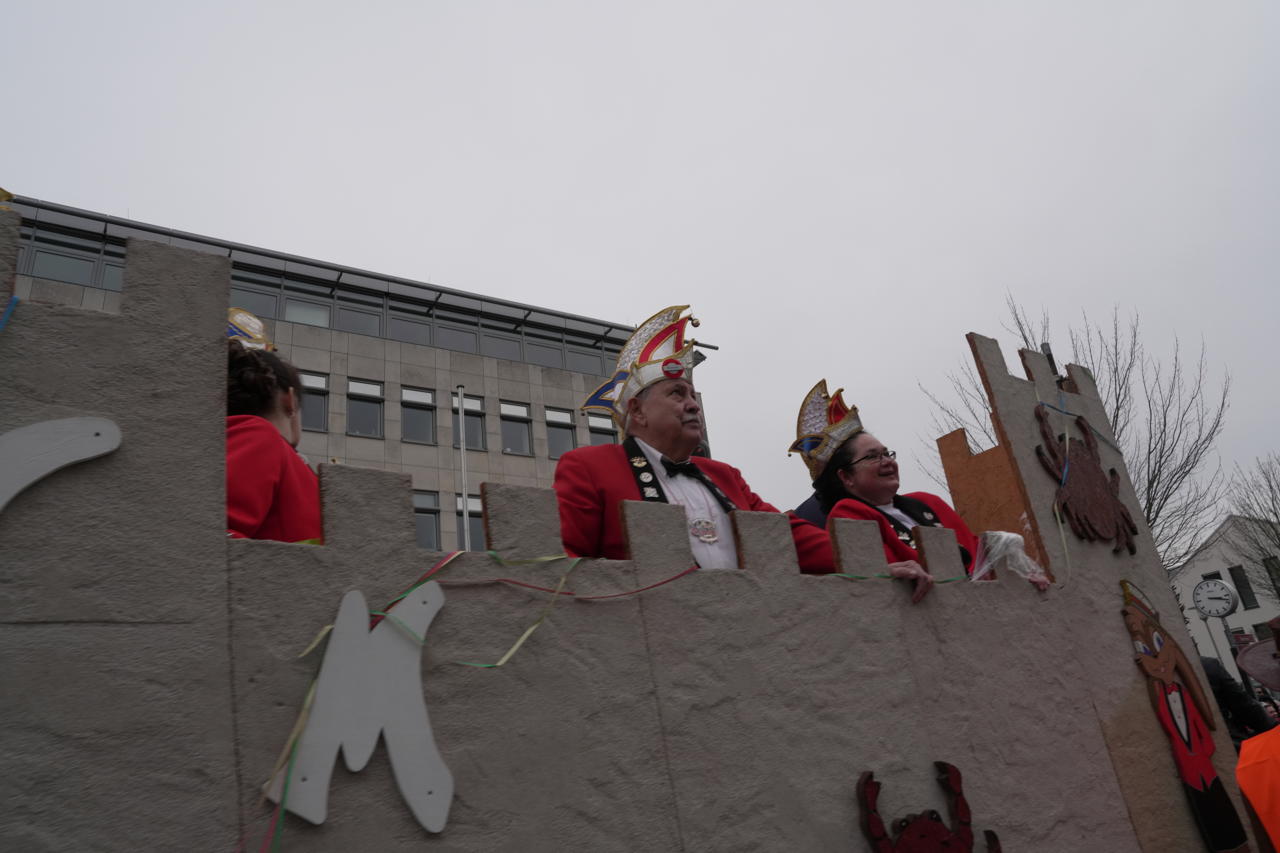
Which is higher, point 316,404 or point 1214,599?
point 316,404

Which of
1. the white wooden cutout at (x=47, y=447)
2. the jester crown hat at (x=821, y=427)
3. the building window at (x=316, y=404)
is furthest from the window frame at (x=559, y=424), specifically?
the white wooden cutout at (x=47, y=447)

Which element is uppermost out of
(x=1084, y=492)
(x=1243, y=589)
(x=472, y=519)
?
(x=472, y=519)

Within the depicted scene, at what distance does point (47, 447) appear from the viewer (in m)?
1.91

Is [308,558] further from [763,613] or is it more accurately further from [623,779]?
[763,613]

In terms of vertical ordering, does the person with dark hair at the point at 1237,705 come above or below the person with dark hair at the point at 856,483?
below

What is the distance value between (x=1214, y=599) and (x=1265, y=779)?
12460 mm

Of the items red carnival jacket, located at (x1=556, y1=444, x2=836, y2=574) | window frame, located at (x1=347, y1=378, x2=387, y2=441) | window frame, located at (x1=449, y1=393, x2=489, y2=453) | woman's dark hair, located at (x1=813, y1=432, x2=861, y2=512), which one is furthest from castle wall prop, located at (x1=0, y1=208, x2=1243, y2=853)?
window frame, located at (x1=449, y1=393, x2=489, y2=453)

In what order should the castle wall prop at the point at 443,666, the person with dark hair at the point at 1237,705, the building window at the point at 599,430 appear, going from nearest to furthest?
the castle wall prop at the point at 443,666 < the person with dark hair at the point at 1237,705 < the building window at the point at 599,430

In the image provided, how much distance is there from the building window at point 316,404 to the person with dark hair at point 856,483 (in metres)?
20.0

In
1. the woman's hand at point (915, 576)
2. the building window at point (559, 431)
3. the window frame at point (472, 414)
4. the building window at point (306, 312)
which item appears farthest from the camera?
the building window at point (559, 431)

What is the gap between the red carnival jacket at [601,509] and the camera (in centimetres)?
329

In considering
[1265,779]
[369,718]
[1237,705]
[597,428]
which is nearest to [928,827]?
[1265,779]

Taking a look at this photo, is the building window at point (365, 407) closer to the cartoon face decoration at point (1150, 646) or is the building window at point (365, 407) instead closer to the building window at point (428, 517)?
the building window at point (428, 517)

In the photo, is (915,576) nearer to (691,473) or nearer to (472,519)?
(691,473)
